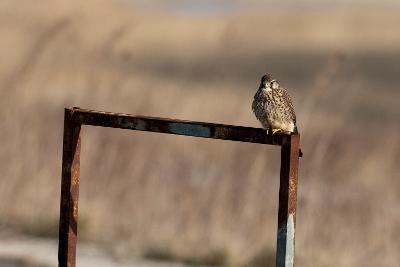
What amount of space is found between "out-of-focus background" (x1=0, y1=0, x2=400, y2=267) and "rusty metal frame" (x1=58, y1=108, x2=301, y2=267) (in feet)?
8.76

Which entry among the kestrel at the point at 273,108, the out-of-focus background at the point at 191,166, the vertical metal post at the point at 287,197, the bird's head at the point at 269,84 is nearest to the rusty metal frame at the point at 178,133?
the vertical metal post at the point at 287,197

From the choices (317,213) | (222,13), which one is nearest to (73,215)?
(317,213)

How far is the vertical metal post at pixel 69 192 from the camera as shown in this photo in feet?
15.3

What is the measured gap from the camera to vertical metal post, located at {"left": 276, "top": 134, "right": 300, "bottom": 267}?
3.98 metres

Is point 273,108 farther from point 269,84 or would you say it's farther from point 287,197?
point 287,197

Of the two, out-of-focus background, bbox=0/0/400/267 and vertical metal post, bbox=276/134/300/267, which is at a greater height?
out-of-focus background, bbox=0/0/400/267

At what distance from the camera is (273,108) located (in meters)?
6.06

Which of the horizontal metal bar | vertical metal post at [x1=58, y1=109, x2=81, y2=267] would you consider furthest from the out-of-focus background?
the horizontal metal bar

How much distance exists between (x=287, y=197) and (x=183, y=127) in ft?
1.89

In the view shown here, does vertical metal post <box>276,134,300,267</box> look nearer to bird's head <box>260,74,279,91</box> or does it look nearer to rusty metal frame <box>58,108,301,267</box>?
rusty metal frame <box>58,108,301,267</box>

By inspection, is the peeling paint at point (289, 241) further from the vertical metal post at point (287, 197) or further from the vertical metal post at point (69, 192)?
the vertical metal post at point (69, 192)

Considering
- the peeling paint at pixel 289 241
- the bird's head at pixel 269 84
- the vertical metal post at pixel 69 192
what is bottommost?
the peeling paint at pixel 289 241

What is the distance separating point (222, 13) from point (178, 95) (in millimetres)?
10035

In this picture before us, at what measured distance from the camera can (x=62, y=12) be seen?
17453 millimetres
